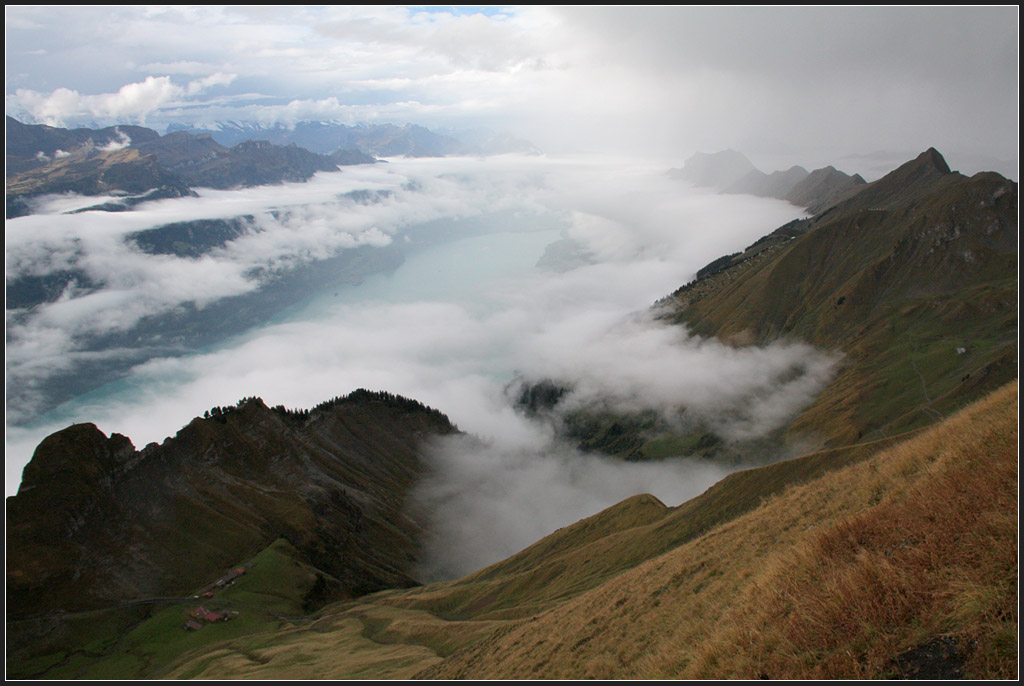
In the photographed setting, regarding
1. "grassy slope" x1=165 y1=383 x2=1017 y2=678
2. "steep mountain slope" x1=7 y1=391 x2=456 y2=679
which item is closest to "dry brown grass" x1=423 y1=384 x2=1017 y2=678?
"grassy slope" x1=165 y1=383 x2=1017 y2=678

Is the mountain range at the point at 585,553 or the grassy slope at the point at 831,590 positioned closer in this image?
the grassy slope at the point at 831,590

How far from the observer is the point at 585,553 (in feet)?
174

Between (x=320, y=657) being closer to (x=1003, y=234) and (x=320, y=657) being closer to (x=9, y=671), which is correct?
(x=9, y=671)

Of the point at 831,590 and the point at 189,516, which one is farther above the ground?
the point at 831,590

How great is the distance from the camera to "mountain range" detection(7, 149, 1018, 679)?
940cm

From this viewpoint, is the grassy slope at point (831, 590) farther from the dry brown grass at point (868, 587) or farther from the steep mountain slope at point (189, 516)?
the steep mountain slope at point (189, 516)

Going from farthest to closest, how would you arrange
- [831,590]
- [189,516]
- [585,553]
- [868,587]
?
1. [189,516]
2. [585,553]
3. [831,590]
4. [868,587]

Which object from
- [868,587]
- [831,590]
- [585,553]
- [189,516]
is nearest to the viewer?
[868,587]

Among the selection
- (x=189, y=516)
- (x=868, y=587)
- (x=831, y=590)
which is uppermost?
(x=868, y=587)

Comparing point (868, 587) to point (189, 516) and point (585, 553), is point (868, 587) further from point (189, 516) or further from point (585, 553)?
point (189, 516)

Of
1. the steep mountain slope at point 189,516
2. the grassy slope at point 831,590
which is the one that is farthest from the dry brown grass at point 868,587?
the steep mountain slope at point 189,516

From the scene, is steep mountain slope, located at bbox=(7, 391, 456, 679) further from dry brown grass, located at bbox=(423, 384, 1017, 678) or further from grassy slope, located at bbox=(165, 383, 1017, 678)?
dry brown grass, located at bbox=(423, 384, 1017, 678)

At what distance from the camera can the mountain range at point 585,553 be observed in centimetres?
940

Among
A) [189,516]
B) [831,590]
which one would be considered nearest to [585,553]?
[831,590]
